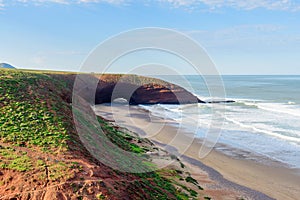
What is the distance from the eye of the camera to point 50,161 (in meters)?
9.76

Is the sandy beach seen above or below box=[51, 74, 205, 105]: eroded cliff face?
below

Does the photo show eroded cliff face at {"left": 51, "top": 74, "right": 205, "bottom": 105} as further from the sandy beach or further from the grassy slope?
the grassy slope

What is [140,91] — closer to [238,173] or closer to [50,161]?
[238,173]

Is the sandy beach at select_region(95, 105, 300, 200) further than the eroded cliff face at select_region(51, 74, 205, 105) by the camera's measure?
No

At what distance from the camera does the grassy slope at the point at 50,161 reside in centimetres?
885

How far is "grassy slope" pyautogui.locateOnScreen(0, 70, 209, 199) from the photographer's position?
8852 mm

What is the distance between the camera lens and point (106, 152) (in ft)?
42.4

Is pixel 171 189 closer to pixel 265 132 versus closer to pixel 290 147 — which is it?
pixel 290 147

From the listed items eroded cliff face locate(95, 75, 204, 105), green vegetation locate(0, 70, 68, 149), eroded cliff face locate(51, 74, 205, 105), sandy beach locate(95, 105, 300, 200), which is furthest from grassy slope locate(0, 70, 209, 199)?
eroded cliff face locate(95, 75, 204, 105)

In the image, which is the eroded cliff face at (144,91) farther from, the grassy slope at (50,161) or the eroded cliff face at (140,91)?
the grassy slope at (50,161)

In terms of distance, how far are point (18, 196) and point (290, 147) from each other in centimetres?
2273

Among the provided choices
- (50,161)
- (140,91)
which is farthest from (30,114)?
(140,91)

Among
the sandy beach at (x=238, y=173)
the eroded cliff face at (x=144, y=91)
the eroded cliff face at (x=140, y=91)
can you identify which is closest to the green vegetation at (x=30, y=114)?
the sandy beach at (x=238, y=173)

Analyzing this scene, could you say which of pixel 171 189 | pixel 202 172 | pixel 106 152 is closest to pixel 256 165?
pixel 202 172
